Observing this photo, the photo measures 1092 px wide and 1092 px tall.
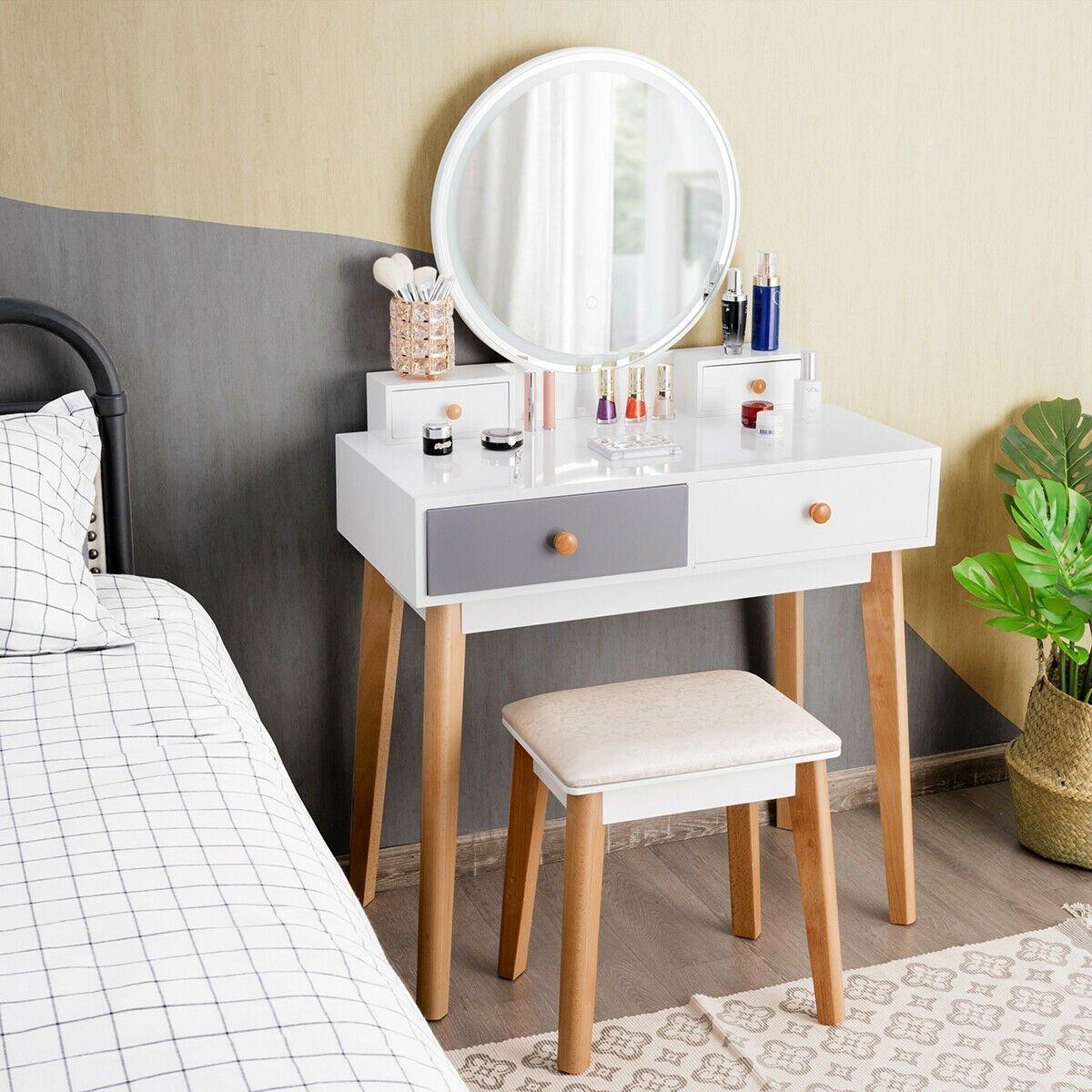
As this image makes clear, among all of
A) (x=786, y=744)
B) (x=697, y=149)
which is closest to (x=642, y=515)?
(x=786, y=744)

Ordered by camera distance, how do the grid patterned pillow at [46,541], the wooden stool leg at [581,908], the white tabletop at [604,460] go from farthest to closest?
the white tabletop at [604,460] → the wooden stool leg at [581,908] → the grid patterned pillow at [46,541]

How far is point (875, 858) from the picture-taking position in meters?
2.74

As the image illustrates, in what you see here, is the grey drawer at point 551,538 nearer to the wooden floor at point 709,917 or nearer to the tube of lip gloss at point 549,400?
the tube of lip gloss at point 549,400

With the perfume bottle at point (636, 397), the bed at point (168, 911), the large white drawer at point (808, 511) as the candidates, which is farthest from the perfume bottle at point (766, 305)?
the bed at point (168, 911)

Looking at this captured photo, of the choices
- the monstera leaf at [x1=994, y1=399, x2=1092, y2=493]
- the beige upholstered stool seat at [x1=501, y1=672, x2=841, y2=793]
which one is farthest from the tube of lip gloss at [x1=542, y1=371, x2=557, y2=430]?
the monstera leaf at [x1=994, y1=399, x2=1092, y2=493]

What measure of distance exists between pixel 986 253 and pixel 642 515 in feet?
3.67

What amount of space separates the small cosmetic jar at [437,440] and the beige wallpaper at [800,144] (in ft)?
1.16

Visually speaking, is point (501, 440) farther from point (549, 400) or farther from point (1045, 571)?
point (1045, 571)

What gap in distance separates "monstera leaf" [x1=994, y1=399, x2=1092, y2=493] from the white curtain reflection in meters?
0.89

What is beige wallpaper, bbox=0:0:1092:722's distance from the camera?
7.03 ft

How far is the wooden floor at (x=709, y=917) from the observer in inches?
89.7

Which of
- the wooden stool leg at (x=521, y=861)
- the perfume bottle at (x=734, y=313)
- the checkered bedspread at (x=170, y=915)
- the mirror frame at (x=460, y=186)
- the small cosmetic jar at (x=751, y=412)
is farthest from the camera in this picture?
the perfume bottle at (x=734, y=313)

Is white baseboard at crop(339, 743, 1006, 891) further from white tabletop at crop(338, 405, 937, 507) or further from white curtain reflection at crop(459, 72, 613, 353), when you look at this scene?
white curtain reflection at crop(459, 72, 613, 353)

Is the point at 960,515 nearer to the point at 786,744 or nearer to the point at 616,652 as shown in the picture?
the point at 616,652
